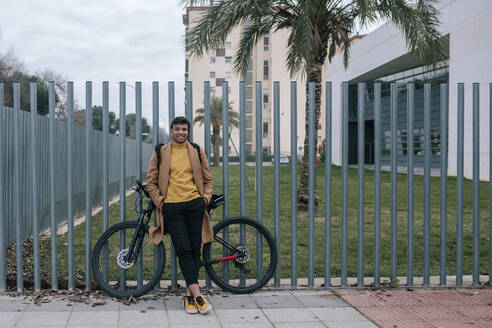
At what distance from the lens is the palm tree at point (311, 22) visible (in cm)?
1135

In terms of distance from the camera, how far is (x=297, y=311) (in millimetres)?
4727

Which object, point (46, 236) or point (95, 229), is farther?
point (95, 229)

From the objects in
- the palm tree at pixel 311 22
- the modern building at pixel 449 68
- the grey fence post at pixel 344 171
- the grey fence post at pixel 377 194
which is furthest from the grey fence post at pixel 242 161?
the modern building at pixel 449 68

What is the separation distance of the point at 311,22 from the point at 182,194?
7979 mm

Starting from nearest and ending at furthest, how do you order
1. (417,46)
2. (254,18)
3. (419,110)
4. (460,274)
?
(460,274) → (417,46) → (254,18) → (419,110)

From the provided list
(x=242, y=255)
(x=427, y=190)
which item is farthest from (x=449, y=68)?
→ (x=242, y=255)

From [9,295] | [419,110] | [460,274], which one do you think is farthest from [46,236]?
[419,110]

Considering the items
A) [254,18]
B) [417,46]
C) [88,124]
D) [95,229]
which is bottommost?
[95,229]

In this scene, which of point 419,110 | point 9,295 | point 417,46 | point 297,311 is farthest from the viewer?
point 419,110

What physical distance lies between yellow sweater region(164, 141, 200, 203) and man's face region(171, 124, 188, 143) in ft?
0.20

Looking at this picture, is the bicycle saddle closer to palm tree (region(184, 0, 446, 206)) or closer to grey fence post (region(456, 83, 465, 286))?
grey fence post (region(456, 83, 465, 286))

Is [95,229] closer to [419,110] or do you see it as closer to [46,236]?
[46,236]

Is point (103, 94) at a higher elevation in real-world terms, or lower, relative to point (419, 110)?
lower

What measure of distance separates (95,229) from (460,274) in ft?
23.3
